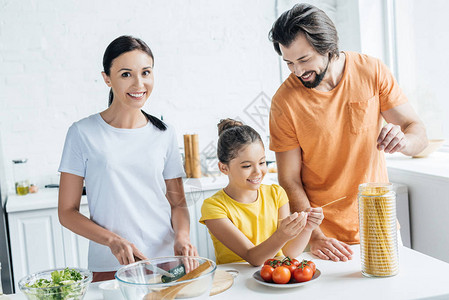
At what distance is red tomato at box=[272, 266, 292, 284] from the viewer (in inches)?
48.2

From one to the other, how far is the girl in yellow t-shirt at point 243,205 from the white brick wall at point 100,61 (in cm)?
171

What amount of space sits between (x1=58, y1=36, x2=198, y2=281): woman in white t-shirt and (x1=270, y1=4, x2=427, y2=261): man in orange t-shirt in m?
0.43

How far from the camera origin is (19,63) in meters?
3.04

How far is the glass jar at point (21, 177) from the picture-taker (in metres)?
2.93

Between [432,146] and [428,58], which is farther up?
[428,58]

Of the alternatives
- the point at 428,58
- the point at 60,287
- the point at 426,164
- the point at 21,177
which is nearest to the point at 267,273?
the point at 60,287

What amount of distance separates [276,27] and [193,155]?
164 centimetres

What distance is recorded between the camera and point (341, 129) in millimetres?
1665

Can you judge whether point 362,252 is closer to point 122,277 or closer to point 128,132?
point 122,277

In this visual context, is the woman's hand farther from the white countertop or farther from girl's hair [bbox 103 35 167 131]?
the white countertop

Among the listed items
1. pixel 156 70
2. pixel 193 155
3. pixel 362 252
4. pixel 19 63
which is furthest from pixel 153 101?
pixel 362 252

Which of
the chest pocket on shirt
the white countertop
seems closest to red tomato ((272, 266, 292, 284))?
the chest pocket on shirt

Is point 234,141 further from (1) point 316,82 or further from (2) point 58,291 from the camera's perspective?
(2) point 58,291

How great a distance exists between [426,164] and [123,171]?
1732mm
